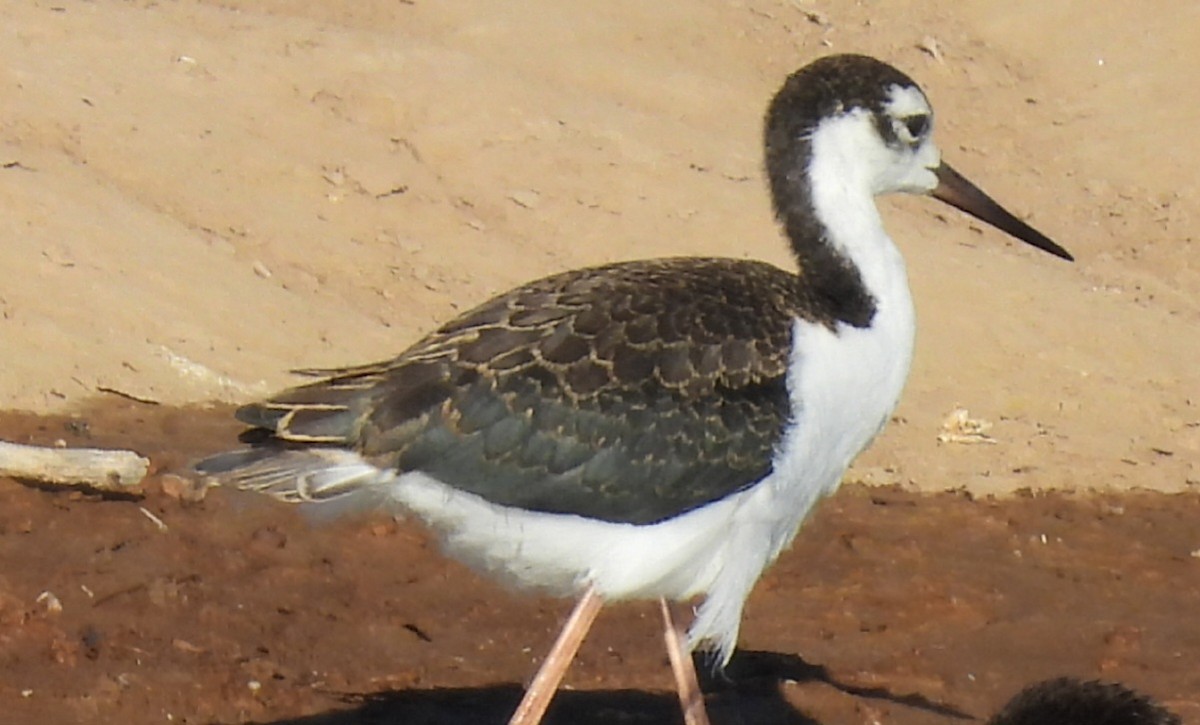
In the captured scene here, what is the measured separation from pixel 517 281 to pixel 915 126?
4.77 m

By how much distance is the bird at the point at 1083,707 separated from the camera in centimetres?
495

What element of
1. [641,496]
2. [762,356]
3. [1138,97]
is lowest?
[1138,97]

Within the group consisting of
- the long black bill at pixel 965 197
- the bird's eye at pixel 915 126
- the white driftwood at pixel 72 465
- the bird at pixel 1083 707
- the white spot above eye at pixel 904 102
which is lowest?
the white driftwood at pixel 72 465

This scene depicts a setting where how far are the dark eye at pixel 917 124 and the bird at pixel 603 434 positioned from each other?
0.79 metres

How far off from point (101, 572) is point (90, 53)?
6.19 m

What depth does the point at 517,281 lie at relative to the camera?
12.4 metres

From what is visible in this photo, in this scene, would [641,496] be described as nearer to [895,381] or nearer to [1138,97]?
[895,381]

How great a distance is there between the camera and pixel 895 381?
754 centimetres

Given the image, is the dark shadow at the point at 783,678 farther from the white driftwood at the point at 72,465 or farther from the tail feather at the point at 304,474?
the white driftwood at the point at 72,465

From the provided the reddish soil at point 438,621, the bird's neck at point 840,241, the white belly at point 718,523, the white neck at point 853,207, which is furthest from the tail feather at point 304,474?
the white neck at point 853,207

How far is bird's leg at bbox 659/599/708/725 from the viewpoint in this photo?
7.64 metres

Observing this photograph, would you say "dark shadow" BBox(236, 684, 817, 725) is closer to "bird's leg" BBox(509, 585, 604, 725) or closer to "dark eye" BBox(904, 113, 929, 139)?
"bird's leg" BBox(509, 585, 604, 725)

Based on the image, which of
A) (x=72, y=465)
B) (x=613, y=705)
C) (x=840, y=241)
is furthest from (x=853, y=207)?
(x=72, y=465)

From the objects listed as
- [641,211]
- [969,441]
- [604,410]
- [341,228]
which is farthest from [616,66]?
[604,410]
